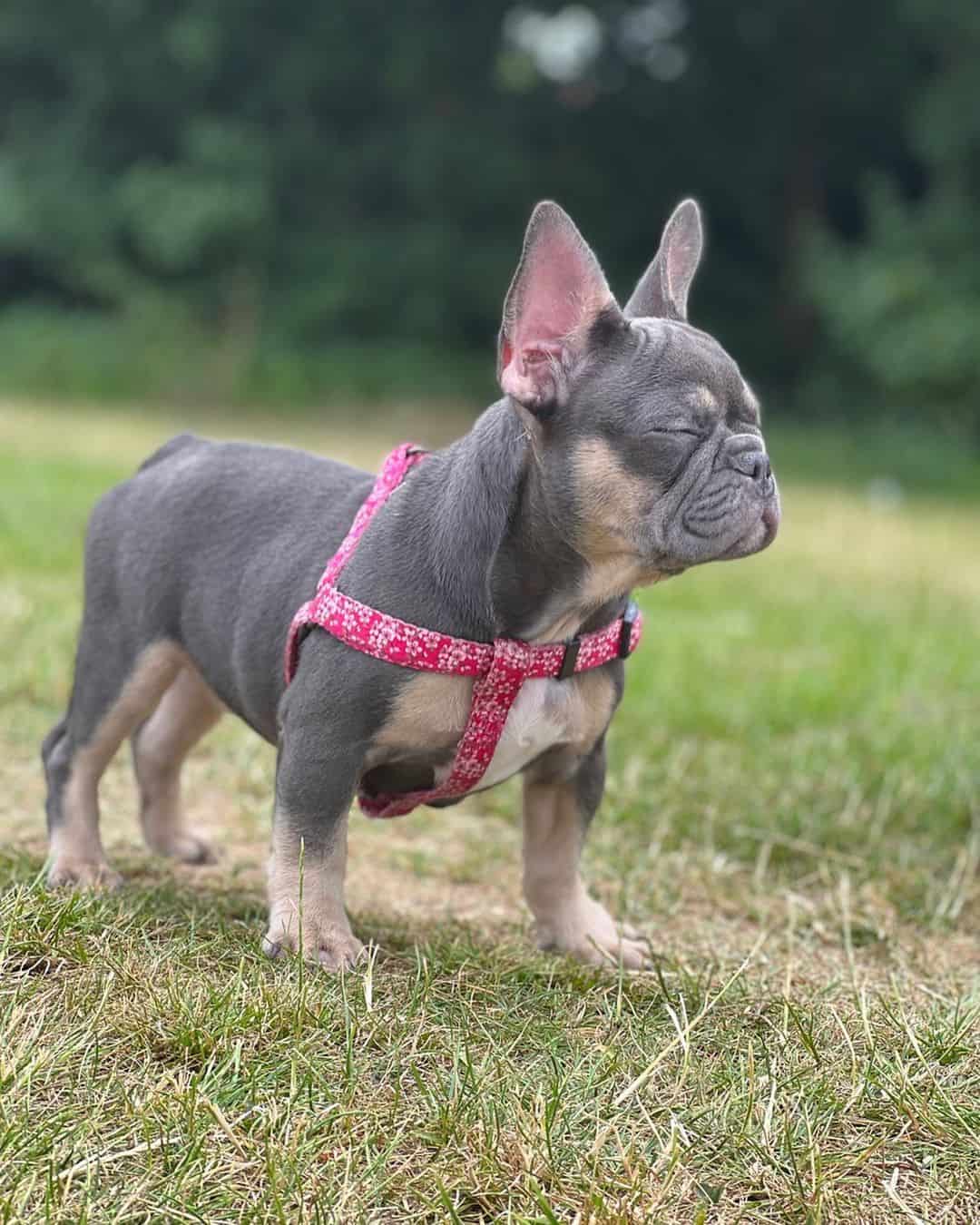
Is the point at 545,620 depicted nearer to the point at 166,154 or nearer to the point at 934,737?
the point at 934,737

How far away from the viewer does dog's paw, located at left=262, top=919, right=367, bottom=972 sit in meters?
3.40

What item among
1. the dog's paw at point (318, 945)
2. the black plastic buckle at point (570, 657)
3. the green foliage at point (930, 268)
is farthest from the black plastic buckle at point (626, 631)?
the green foliage at point (930, 268)

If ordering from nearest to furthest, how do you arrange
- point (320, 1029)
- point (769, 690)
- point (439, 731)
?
point (320, 1029), point (439, 731), point (769, 690)

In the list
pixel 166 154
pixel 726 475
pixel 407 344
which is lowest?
pixel 407 344

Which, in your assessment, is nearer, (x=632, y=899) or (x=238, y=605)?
(x=238, y=605)

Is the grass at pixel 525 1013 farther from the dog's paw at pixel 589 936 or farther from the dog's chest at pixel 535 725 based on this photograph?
the dog's chest at pixel 535 725

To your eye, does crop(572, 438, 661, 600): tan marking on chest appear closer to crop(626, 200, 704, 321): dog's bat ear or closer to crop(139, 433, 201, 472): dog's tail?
crop(626, 200, 704, 321): dog's bat ear

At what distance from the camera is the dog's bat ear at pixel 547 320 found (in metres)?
3.26

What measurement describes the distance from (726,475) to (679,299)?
679mm

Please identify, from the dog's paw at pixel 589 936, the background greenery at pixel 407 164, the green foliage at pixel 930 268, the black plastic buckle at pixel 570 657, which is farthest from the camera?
the background greenery at pixel 407 164

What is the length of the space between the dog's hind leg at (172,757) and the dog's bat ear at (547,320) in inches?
67.4

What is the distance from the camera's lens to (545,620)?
346cm

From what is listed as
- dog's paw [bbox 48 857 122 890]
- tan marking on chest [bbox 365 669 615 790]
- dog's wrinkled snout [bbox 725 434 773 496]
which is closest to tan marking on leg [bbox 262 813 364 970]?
tan marking on chest [bbox 365 669 615 790]

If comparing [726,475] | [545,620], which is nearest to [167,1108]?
[545,620]
